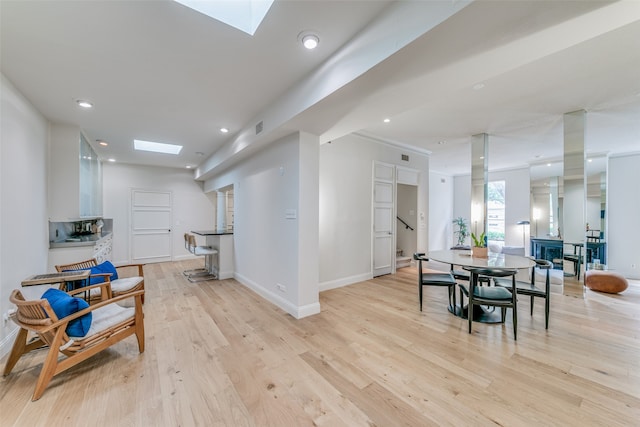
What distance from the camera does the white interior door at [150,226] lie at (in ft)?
22.0

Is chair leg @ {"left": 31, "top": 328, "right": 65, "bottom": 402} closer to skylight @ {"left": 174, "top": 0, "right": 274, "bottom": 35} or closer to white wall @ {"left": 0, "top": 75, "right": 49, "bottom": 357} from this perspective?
white wall @ {"left": 0, "top": 75, "right": 49, "bottom": 357}

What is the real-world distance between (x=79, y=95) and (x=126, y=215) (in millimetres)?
4636

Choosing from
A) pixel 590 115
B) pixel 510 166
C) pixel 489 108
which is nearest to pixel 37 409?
pixel 489 108

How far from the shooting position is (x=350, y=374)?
2.06 m

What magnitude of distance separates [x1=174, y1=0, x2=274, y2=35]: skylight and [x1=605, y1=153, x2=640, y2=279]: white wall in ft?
28.5

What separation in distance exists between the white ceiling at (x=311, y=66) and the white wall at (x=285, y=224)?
0.50 m

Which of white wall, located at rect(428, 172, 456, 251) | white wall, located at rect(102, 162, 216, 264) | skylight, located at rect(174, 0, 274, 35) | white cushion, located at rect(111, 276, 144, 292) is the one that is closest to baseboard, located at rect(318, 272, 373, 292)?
white cushion, located at rect(111, 276, 144, 292)

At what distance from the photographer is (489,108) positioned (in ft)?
11.7

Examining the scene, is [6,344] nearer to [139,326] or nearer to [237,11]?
[139,326]

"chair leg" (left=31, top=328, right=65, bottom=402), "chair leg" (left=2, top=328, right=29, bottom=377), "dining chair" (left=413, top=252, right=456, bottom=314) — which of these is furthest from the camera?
"dining chair" (left=413, top=252, right=456, bottom=314)

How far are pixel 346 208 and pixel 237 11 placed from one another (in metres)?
3.28

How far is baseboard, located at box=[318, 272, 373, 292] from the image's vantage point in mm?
4275

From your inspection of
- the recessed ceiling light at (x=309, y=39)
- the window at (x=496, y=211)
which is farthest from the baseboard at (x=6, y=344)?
the window at (x=496, y=211)

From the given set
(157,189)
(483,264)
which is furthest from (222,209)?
(483,264)
